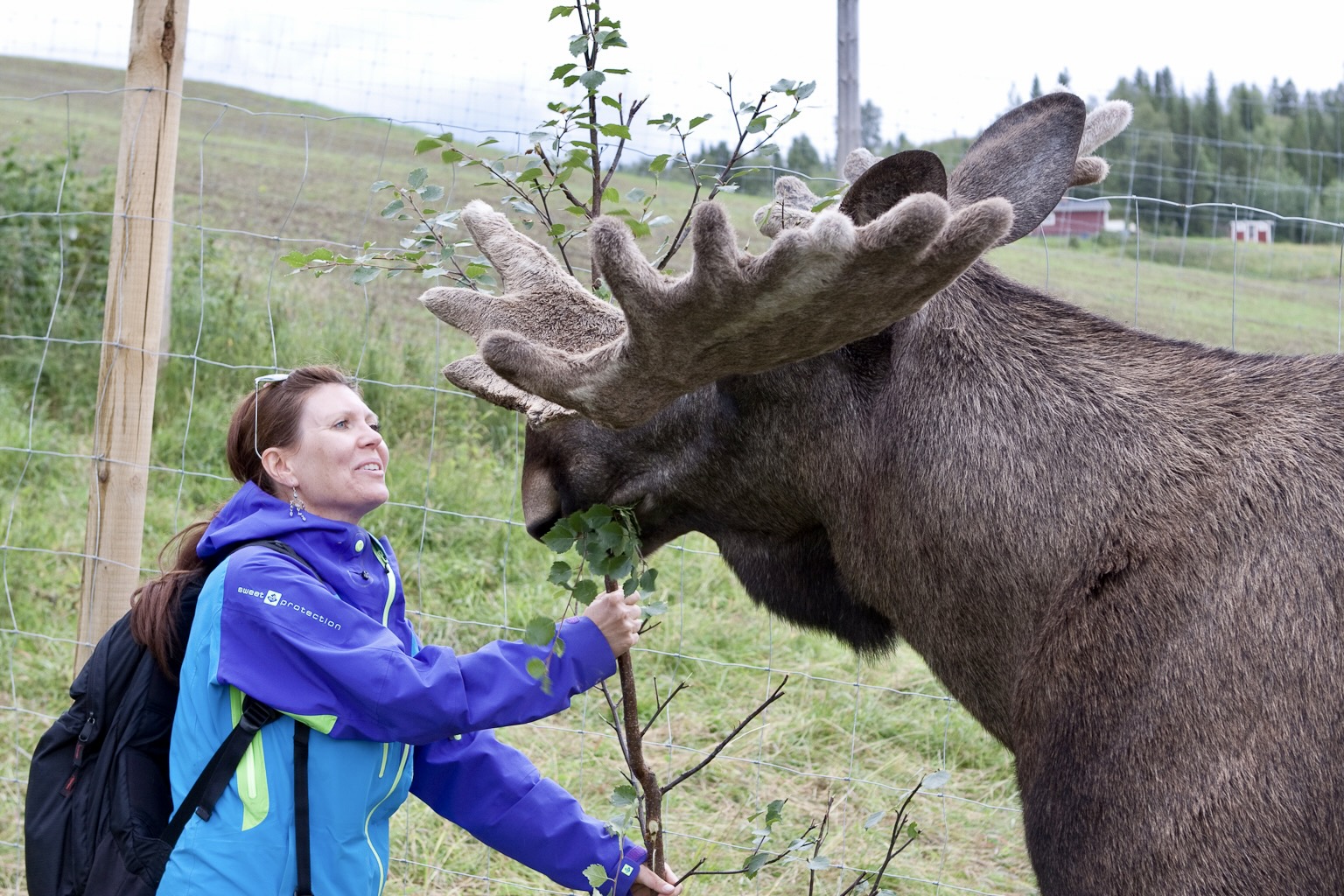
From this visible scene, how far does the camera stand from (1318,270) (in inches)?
595

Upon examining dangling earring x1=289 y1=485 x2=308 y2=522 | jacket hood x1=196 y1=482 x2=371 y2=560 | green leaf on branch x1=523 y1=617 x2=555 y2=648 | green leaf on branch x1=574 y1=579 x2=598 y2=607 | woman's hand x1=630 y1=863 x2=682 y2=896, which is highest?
dangling earring x1=289 y1=485 x2=308 y2=522

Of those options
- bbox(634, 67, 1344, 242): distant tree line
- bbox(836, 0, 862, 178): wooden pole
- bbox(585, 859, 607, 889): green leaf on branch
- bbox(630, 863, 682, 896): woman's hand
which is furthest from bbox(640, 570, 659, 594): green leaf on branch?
bbox(634, 67, 1344, 242): distant tree line

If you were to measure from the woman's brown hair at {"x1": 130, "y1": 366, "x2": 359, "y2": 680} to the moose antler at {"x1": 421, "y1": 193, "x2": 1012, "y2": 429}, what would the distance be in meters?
0.56

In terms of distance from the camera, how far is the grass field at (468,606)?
4.23m

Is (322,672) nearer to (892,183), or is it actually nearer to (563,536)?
(563,536)

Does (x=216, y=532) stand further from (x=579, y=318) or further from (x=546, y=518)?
(x=579, y=318)

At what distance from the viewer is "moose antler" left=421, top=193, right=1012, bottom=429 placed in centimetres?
169

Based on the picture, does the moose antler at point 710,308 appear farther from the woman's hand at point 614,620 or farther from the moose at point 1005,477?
the woman's hand at point 614,620

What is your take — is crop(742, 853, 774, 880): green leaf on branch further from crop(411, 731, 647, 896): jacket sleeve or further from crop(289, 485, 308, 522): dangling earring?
A: crop(289, 485, 308, 522): dangling earring

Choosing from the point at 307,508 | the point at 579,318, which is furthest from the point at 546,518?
the point at 307,508

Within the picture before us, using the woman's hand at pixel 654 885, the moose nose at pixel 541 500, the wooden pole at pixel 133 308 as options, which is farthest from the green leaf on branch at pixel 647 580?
the wooden pole at pixel 133 308

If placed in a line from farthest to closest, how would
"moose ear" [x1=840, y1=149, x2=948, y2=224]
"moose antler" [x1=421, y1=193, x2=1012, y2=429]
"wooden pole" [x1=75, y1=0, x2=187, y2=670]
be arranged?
"wooden pole" [x1=75, y1=0, x2=187, y2=670] → "moose ear" [x1=840, y1=149, x2=948, y2=224] → "moose antler" [x1=421, y1=193, x2=1012, y2=429]

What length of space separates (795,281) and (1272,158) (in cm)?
1848

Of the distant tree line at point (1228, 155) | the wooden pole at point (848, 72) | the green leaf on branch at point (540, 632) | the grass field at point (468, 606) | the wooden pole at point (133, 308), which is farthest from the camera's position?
the distant tree line at point (1228, 155)
